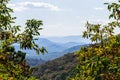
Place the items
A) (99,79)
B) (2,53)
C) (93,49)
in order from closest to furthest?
1. (2,53)
2. (99,79)
3. (93,49)

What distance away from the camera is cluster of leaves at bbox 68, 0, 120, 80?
65.4 feet

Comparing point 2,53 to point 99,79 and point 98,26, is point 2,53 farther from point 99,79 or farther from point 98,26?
point 98,26

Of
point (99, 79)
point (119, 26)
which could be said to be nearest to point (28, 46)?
point (99, 79)

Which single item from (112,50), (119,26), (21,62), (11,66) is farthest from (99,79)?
(11,66)


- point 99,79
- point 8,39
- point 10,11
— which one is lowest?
point 99,79

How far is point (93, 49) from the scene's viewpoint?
960 inches

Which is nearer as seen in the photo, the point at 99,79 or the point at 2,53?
the point at 2,53

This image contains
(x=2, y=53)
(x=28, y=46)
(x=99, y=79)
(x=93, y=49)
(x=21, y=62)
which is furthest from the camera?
(x=93, y=49)

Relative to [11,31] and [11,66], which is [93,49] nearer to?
[11,31]

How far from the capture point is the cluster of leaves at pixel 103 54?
65.4 feet

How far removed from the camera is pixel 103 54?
21.9 m

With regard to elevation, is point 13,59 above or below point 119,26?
below

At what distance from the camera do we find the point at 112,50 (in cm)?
2189

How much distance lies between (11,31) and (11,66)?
313 centimetres
